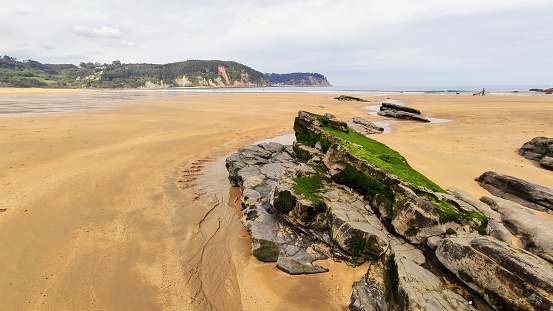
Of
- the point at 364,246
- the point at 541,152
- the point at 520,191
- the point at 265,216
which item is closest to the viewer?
the point at 364,246

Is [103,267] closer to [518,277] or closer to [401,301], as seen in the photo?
[401,301]

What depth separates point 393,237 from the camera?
6.36 metres

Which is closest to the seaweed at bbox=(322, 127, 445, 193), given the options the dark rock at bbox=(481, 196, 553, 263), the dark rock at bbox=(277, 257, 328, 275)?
the dark rock at bbox=(481, 196, 553, 263)

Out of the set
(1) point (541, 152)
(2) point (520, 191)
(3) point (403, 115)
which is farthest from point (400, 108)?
(2) point (520, 191)

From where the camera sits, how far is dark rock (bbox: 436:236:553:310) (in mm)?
3961

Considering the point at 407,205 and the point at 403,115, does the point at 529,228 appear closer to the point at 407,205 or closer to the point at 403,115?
the point at 407,205

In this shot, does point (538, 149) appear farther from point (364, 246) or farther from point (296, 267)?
point (296, 267)

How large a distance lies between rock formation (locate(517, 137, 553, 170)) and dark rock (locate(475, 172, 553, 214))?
5.61m

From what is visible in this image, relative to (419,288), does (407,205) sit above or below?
above

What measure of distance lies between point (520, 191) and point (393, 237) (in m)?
6.41

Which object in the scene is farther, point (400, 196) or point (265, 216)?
point (265, 216)

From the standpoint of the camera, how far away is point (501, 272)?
4.36m

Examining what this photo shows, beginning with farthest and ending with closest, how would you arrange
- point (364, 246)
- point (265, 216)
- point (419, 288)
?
point (265, 216), point (364, 246), point (419, 288)

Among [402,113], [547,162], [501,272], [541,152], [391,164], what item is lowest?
[547,162]
